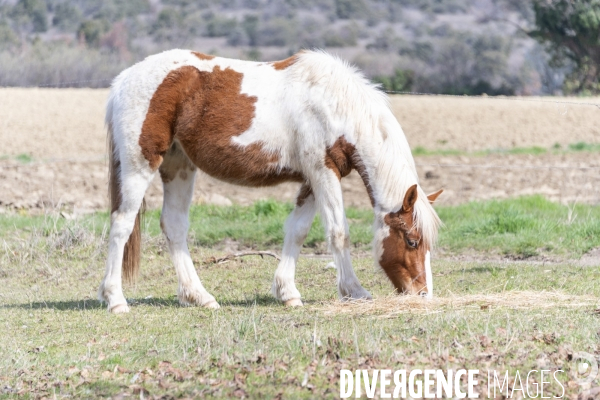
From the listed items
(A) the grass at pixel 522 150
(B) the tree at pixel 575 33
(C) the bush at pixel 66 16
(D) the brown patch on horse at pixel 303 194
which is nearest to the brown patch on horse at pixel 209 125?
(D) the brown patch on horse at pixel 303 194

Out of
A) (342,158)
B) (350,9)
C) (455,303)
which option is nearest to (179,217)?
(342,158)

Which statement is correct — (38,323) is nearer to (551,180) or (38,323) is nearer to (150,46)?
(551,180)

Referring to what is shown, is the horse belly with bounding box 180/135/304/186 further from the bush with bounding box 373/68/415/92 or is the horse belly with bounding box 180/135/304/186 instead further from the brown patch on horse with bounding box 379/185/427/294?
the bush with bounding box 373/68/415/92

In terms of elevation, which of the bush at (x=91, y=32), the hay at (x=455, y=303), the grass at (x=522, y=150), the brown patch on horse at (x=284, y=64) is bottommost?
the bush at (x=91, y=32)

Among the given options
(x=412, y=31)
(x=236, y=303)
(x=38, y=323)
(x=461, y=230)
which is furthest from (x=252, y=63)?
(x=412, y=31)

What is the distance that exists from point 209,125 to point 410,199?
181 cm

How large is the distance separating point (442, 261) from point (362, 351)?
4867 mm

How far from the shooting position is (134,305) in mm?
8109

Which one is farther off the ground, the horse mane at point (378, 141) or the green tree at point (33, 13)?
the horse mane at point (378, 141)

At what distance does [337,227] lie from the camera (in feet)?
25.1

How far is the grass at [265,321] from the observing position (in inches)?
211

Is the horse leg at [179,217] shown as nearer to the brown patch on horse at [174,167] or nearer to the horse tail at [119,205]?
the brown patch on horse at [174,167]

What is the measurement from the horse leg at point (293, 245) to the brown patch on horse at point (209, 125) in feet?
0.88

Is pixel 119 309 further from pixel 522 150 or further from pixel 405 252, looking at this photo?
pixel 522 150
